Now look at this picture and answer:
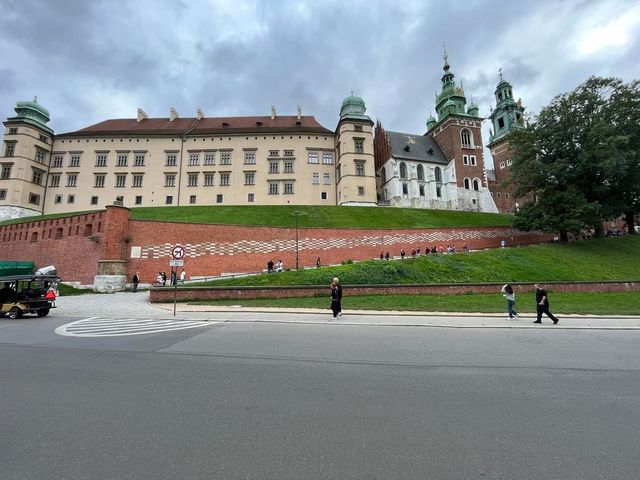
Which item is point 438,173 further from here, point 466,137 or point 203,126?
point 203,126

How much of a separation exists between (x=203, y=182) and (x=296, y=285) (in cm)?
4462

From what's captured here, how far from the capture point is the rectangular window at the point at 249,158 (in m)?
58.8

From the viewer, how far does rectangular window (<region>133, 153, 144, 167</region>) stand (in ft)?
188

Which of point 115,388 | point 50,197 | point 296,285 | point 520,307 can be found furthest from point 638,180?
point 50,197

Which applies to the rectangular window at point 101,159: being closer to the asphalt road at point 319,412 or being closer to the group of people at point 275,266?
the group of people at point 275,266

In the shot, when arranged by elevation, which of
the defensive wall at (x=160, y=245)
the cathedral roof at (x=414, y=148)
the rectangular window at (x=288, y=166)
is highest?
the cathedral roof at (x=414, y=148)

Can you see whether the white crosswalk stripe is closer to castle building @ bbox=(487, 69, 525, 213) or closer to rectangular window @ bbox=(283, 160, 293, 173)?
rectangular window @ bbox=(283, 160, 293, 173)

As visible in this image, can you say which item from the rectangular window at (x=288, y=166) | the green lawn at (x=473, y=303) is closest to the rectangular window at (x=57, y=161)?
the rectangular window at (x=288, y=166)

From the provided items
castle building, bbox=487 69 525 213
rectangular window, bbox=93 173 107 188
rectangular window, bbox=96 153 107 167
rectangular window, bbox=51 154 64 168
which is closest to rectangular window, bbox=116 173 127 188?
rectangular window, bbox=93 173 107 188

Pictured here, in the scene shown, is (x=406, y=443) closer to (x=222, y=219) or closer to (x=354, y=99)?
(x=222, y=219)

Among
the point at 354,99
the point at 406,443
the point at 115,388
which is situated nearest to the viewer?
the point at 406,443

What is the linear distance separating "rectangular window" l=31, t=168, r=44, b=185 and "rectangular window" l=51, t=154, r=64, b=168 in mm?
2272

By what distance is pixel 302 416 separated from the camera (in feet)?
13.6

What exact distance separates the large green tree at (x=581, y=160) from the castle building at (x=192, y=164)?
987 inches
